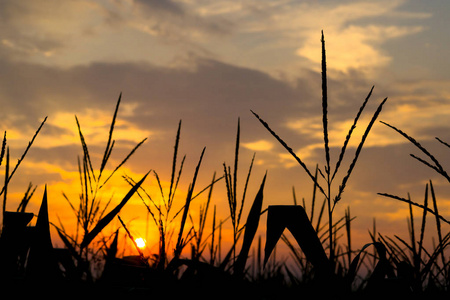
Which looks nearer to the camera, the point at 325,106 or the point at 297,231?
the point at 325,106

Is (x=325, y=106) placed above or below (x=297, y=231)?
above

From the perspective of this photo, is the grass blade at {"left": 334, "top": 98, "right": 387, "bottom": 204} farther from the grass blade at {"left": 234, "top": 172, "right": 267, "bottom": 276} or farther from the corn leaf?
the grass blade at {"left": 234, "top": 172, "right": 267, "bottom": 276}

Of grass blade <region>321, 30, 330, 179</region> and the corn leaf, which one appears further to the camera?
the corn leaf

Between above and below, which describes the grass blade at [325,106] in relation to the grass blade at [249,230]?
above

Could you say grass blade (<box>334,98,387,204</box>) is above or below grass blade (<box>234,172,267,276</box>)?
above

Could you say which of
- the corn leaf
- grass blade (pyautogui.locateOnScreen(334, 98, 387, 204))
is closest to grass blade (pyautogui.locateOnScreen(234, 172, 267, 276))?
the corn leaf

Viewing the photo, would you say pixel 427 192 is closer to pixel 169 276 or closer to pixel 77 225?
pixel 169 276

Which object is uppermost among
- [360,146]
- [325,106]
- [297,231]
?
[325,106]

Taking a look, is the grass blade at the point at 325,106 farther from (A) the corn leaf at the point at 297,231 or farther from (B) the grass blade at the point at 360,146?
(A) the corn leaf at the point at 297,231

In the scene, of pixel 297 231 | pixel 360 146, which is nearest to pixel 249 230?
pixel 297 231

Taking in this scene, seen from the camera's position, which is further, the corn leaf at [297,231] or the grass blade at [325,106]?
the corn leaf at [297,231]

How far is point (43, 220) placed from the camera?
171cm

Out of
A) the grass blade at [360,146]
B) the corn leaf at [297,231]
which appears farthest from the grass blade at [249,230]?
the grass blade at [360,146]

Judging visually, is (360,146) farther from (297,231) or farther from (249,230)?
(249,230)
